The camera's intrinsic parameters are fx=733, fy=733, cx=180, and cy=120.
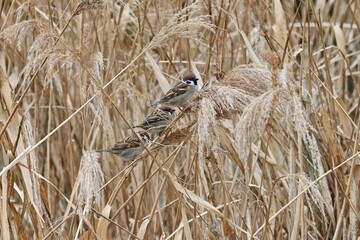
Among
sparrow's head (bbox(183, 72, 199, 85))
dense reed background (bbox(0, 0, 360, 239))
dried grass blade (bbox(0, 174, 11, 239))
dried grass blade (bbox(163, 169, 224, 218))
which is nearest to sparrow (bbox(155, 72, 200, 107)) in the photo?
sparrow's head (bbox(183, 72, 199, 85))

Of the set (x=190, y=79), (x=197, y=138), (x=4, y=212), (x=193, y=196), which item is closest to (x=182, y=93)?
(x=190, y=79)

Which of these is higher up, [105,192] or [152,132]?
[152,132]

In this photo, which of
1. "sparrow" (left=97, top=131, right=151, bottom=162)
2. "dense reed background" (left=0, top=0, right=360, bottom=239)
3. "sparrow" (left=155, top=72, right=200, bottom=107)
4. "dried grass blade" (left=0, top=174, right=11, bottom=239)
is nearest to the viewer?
"dense reed background" (left=0, top=0, right=360, bottom=239)

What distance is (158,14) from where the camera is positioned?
3453 mm

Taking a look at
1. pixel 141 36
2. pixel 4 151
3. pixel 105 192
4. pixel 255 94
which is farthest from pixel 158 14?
pixel 255 94

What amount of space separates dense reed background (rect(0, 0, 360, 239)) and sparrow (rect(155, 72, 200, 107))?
11 cm

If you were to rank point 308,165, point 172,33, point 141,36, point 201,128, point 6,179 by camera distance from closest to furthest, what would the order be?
point 201,128 < point 172,33 < point 6,179 < point 308,165 < point 141,36

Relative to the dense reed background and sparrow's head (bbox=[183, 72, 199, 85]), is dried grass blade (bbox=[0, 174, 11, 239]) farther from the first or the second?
sparrow's head (bbox=[183, 72, 199, 85])

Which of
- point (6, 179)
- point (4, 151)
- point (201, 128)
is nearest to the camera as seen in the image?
point (201, 128)

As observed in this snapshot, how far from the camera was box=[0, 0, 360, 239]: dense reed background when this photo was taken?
2.07 meters

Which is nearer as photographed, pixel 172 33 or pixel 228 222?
pixel 172 33

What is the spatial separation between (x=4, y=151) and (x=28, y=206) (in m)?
0.21

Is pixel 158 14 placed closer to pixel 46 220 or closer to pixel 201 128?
pixel 46 220

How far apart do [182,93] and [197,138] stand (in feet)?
1.84
